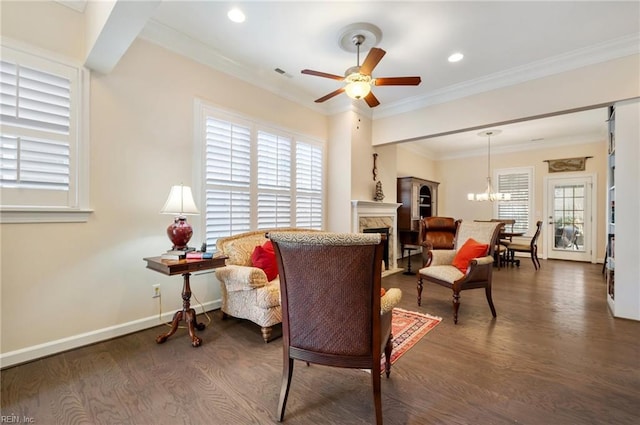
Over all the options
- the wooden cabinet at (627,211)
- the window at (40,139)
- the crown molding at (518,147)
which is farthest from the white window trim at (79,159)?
the crown molding at (518,147)

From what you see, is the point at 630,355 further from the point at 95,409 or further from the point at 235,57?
the point at 235,57

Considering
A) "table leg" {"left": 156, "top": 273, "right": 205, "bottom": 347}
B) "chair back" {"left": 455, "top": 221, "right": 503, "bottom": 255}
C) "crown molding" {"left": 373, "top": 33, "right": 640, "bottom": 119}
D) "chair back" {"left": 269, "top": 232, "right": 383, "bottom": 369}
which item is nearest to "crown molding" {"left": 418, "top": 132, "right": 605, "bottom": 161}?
"crown molding" {"left": 373, "top": 33, "right": 640, "bottom": 119}

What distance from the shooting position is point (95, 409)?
5.32 feet

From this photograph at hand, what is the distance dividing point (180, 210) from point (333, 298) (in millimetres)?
1732

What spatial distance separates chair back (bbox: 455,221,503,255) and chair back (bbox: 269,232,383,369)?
99.5 inches

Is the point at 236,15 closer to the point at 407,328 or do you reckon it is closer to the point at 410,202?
the point at 407,328

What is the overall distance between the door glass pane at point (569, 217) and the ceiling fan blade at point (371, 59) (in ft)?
22.1

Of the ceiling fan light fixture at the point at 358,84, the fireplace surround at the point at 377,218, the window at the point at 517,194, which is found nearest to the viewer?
the ceiling fan light fixture at the point at 358,84

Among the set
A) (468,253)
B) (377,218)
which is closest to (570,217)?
(377,218)

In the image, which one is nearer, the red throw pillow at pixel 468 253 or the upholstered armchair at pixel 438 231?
the red throw pillow at pixel 468 253

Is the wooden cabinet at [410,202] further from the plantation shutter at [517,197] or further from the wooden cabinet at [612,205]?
the wooden cabinet at [612,205]

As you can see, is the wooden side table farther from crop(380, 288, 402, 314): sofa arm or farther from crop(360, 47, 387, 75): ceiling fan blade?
crop(360, 47, 387, 75): ceiling fan blade

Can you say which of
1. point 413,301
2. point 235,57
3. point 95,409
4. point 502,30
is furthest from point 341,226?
point 95,409

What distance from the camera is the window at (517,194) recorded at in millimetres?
6957
